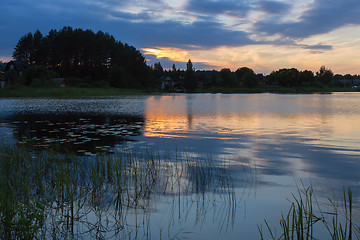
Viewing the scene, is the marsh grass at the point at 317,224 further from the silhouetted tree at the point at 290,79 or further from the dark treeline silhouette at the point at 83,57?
the silhouetted tree at the point at 290,79

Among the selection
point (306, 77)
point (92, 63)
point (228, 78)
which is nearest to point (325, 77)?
point (306, 77)

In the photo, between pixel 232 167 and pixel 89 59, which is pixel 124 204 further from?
pixel 89 59

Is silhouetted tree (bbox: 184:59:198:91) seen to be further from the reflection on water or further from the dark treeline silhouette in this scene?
the reflection on water

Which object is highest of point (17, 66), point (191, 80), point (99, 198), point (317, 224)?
point (17, 66)

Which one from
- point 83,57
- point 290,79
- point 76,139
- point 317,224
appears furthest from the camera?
point 290,79

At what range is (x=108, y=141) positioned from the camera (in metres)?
15.4

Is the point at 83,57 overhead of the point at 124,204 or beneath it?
overhead

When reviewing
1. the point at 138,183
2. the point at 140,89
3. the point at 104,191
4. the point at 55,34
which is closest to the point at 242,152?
the point at 138,183

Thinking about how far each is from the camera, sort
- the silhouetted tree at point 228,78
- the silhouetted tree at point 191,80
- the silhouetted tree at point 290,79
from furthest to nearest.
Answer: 1. the silhouetted tree at point 228,78
2. the silhouetted tree at point 191,80
3. the silhouetted tree at point 290,79

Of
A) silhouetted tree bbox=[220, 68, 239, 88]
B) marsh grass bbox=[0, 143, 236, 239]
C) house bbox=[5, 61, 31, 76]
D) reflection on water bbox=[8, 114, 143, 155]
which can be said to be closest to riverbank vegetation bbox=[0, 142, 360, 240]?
marsh grass bbox=[0, 143, 236, 239]

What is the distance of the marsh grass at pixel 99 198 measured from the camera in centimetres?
558

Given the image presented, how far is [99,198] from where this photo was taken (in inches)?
286

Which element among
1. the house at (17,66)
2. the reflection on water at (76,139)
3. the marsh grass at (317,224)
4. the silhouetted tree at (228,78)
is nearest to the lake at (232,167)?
the reflection on water at (76,139)

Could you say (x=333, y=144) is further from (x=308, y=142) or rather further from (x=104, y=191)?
(x=104, y=191)
